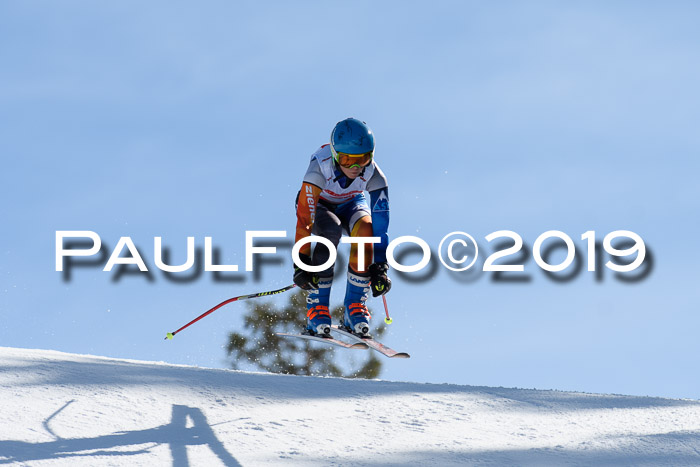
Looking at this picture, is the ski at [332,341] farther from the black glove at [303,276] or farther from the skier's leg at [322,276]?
the black glove at [303,276]

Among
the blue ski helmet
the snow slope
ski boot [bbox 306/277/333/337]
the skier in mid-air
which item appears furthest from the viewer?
ski boot [bbox 306/277/333/337]

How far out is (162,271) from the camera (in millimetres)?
7473

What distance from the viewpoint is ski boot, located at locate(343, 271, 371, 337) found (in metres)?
6.75

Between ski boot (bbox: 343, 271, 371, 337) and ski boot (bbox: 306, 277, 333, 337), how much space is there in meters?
0.19

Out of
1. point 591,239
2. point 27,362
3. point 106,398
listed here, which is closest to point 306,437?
point 106,398

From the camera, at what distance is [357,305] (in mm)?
6832

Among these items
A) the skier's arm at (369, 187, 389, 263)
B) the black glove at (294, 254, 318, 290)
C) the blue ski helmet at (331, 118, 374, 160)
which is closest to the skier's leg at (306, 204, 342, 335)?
the black glove at (294, 254, 318, 290)

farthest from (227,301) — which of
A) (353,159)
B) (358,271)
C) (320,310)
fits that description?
(353,159)

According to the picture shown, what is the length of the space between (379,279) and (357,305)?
47 centimetres

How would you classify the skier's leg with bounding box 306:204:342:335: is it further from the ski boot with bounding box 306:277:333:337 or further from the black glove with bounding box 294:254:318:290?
the black glove with bounding box 294:254:318:290

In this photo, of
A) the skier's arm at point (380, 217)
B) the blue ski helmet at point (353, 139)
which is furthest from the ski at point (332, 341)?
the blue ski helmet at point (353, 139)

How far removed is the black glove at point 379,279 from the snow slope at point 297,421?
0.96 metres

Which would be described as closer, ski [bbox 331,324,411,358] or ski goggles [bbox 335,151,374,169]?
ski [bbox 331,324,411,358]

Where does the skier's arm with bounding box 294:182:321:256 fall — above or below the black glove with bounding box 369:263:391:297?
above
